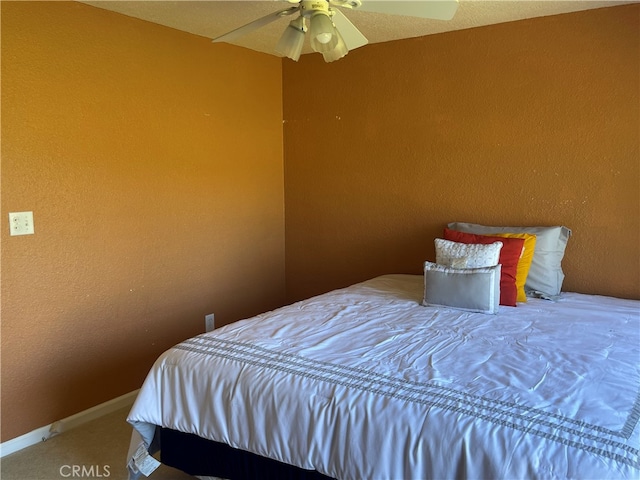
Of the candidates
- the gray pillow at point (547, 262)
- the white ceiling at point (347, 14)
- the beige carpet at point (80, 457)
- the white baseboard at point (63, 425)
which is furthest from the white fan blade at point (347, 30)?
the white baseboard at point (63, 425)

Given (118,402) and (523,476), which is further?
(118,402)

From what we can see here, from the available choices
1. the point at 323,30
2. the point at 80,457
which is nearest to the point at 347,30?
the point at 323,30

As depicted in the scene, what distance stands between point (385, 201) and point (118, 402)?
2.06 m

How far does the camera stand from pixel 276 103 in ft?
12.8

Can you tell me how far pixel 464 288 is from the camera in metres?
2.46

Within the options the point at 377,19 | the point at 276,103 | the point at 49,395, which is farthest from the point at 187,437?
the point at 276,103

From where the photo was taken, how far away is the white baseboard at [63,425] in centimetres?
246

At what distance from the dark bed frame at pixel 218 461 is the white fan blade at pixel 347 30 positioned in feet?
5.42

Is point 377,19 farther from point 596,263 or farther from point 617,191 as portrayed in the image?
point 596,263

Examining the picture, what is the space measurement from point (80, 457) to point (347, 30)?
2266mm

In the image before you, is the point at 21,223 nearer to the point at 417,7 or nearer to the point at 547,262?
the point at 417,7

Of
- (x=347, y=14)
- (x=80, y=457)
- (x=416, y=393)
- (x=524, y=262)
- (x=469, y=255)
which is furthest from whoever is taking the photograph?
(x=347, y=14)

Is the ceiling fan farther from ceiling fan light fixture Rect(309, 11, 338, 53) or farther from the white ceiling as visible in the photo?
the white ceiling

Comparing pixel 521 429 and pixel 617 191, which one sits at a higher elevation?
pixel 617 191
